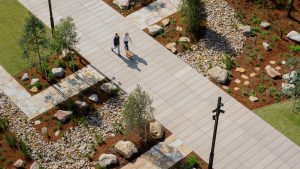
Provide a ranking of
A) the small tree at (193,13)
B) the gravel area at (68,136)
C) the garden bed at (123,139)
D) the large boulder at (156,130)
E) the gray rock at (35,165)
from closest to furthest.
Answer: the gray rock at (35,165), the garden bed at (123,139), the gravel area at (68,136), the large boulder at (156,130), the small tree at (193,13)

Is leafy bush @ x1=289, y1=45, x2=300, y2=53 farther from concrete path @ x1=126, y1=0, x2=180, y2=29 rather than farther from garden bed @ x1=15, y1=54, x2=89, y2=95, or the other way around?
garden bed @ x1=15, y1=54, x2=89, y2=95

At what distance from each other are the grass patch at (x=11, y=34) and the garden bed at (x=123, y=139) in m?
7.78

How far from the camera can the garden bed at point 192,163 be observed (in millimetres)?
25234

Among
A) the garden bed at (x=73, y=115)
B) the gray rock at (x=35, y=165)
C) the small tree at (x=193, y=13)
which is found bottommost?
the gray rock at (x=35, y=165)

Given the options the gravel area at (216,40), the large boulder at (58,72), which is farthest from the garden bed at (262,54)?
the large boulder at (58,72)

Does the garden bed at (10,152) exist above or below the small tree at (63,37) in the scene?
below

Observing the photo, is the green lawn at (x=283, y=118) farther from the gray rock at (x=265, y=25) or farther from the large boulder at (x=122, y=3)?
the large boulder at (x=122, y=3)

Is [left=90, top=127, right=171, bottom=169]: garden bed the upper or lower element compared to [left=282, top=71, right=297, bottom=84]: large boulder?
lower

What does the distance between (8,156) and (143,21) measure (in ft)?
41.3

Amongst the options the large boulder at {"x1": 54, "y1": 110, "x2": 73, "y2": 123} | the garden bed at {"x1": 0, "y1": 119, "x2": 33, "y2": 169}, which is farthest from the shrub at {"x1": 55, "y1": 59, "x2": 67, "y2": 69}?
the garden bed at {"x1": 0, "y1": 119, "x2": 33, "y2": 169}

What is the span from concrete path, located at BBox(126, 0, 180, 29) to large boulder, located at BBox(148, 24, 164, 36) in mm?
655

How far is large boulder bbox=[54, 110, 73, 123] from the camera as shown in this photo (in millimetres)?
27188

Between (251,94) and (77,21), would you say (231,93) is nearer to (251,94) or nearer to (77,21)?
(251,94)

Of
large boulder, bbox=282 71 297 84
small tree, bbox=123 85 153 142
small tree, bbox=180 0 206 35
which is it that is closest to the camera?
small tree, bbox=123 85 153 142
